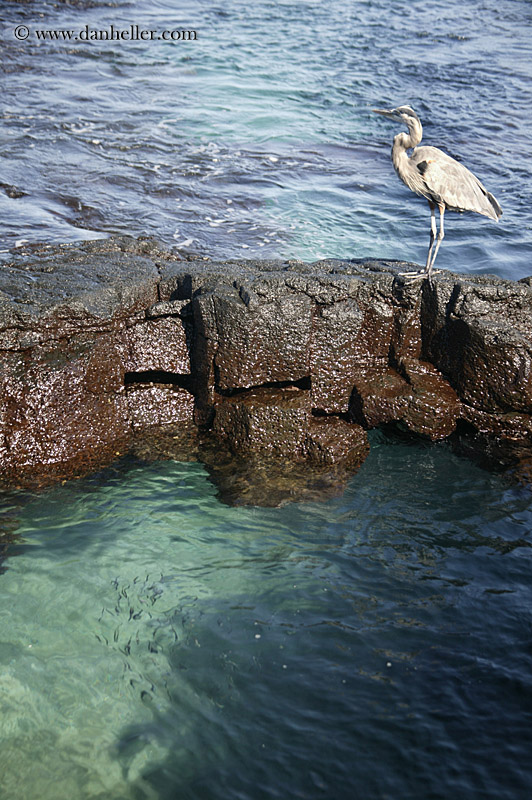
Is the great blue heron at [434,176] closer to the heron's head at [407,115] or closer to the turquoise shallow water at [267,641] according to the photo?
the heron's head at [407,115]

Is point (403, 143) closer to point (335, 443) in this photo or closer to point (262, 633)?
point (335, 443)

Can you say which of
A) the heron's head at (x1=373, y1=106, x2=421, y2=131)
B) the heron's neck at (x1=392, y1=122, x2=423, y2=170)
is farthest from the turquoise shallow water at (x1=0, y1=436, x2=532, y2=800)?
the heron's head at (x1=373, y1=106, x2=421, y2=131)

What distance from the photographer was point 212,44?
18016 millimetres

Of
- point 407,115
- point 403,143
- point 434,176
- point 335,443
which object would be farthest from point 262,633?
point 407,115

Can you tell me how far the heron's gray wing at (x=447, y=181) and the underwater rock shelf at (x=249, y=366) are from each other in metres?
0.70

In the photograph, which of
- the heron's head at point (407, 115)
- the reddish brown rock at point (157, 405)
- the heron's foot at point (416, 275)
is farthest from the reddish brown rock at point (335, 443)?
the heron's head at point (407, 115)

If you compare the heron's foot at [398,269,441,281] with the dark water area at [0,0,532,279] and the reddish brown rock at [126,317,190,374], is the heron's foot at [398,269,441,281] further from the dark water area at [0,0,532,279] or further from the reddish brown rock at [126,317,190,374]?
the dark water area at [0,0,532,279]

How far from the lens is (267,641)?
405 cm

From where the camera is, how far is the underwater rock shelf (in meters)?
5.06

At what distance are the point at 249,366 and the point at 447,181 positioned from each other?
2.41 meters

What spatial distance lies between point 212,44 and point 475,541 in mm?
16675

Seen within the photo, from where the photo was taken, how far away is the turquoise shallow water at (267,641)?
3430 millimetres

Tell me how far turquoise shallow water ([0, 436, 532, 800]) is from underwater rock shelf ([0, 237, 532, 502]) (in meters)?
0.34

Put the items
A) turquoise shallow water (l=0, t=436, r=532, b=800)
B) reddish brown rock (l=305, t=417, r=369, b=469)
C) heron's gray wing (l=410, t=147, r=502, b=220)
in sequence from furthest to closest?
heron's gray wing (l=410, t=147, r=502, b=220) < reddish brown rock (l=305, t=417, r=369, b=469) < turquoise shallow water (l=0, t=436, r=532, b=800)
